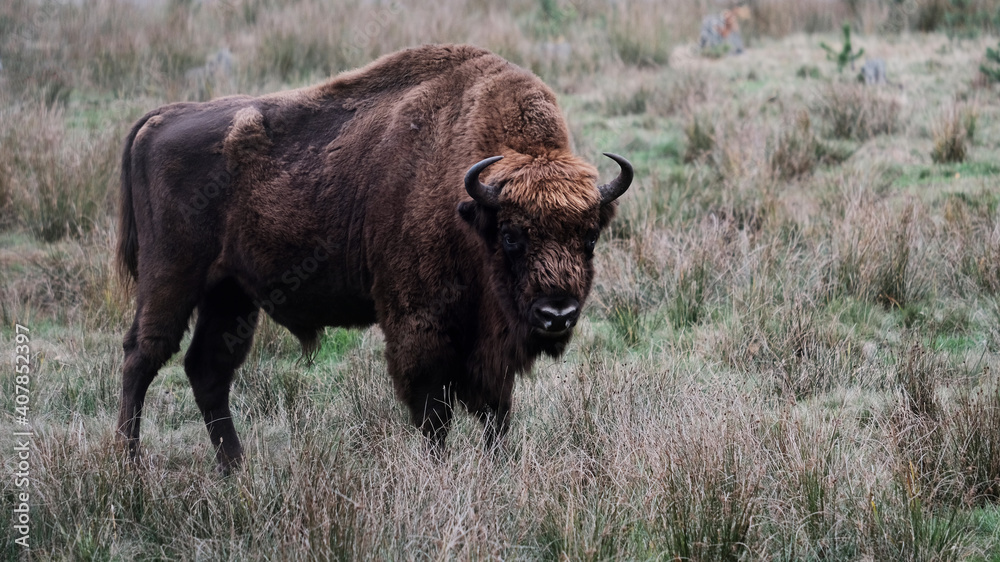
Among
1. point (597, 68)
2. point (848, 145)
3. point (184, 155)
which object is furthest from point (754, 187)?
point (597, 68)

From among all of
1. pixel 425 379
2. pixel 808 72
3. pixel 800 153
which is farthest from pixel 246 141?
pixel 808 72

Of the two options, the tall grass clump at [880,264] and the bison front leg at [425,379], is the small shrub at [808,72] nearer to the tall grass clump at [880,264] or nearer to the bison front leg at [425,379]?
the tall grass clump at [880,264]

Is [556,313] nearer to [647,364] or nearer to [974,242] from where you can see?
[647,364]

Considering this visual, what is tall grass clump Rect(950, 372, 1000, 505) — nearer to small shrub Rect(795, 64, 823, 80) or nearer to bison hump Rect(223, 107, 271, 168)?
bison hump Rect(223, 107, 271, 168)

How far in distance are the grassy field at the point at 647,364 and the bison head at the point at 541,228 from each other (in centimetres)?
62

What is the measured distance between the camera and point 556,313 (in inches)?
138

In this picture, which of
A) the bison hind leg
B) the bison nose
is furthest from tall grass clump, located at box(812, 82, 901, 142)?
the bison hind leg

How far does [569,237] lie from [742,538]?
1.34 metres

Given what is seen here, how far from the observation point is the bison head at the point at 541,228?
11.7 ft

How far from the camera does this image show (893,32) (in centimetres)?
1467

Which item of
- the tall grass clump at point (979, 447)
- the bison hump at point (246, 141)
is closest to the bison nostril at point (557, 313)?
the tall grass clump at point (979, 447)

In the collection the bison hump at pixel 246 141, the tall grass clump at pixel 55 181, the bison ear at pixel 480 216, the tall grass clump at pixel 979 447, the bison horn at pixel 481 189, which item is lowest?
the tall grass clump at pixel 55 181

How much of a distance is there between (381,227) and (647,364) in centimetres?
177

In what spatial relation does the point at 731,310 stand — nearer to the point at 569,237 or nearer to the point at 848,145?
the point at 569,237
